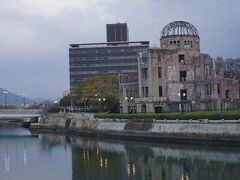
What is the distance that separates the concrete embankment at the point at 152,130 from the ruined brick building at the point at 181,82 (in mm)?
12296

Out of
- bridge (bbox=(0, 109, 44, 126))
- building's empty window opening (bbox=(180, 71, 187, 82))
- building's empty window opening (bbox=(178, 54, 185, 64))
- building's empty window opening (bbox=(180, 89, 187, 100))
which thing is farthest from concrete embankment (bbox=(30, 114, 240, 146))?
building's empty window opening (bbox=(178, 54, 185, 64))

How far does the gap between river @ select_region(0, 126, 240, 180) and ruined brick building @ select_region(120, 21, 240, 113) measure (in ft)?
73.4

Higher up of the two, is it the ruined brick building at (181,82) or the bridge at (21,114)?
the ruined brick building at (181,82)

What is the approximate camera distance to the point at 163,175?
2047 inches

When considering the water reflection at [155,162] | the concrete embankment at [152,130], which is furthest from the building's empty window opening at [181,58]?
the water reflection at [155,162]

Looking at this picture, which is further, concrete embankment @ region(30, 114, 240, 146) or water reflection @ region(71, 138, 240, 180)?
concrete embankment @ region(30, 114, 240, 146)

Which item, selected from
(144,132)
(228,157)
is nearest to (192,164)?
(228,157)

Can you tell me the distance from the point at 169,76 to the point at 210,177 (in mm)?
58498

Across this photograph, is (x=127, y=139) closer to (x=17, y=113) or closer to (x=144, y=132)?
(x=144, y=132)

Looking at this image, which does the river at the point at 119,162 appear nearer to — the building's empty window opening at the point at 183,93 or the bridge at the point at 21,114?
the building's empty window opening at the point at 183,93

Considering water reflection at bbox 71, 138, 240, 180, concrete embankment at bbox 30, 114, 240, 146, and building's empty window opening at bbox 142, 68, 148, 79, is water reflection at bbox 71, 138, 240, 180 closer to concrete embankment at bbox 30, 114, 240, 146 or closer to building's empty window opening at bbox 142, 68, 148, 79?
concrete embankment at bbox 30, 114, 240, 146

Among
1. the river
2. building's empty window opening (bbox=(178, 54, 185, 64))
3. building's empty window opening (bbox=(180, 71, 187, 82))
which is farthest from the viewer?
building's empty window opening (bbox=(178, 54, 185, 64))

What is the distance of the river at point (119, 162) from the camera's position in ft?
173

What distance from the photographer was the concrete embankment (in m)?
69.4
